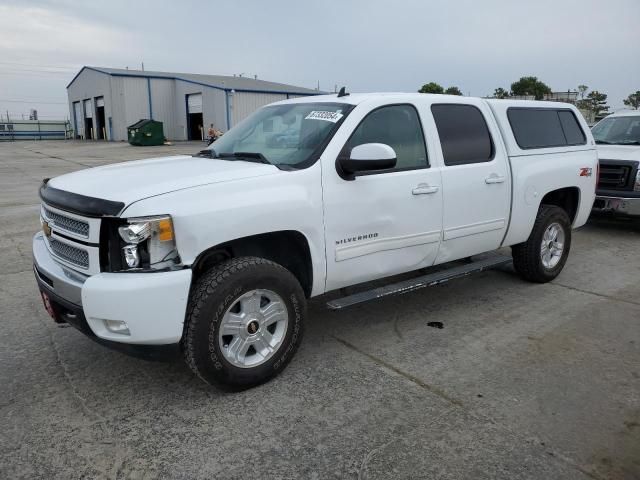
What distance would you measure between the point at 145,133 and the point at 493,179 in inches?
1347

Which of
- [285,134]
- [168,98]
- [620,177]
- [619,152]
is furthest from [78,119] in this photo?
[285,134]

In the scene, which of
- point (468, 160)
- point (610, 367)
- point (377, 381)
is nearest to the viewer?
point (377, 381)

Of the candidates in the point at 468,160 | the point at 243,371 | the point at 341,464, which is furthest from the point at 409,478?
the point at 468,160

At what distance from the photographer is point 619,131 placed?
923 centimetres

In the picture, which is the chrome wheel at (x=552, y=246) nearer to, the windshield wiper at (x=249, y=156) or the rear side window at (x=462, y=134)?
the rear side window at (x=462, y=134)

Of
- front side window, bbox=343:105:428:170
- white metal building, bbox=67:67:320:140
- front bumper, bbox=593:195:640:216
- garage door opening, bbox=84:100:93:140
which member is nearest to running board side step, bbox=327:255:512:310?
front side window, bbox=343:105:428:170

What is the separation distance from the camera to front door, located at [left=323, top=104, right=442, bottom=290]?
3660 millimetres

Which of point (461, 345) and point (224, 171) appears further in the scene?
point (461, 345)

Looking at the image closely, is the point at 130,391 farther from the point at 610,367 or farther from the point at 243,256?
the point at 610,367

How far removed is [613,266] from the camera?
6.41 m

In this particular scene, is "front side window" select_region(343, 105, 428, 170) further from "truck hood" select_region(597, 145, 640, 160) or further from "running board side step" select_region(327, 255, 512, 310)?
"truck hood" select_region(597, 145, 640, 160)

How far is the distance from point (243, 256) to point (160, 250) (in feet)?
2.09

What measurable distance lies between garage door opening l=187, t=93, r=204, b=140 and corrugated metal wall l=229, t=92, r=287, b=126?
4506 mm

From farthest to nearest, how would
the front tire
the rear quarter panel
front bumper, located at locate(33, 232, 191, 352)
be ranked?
the rear quarter panel → the front tire → front bumper, located at locate(33, 232, 191, 352)
